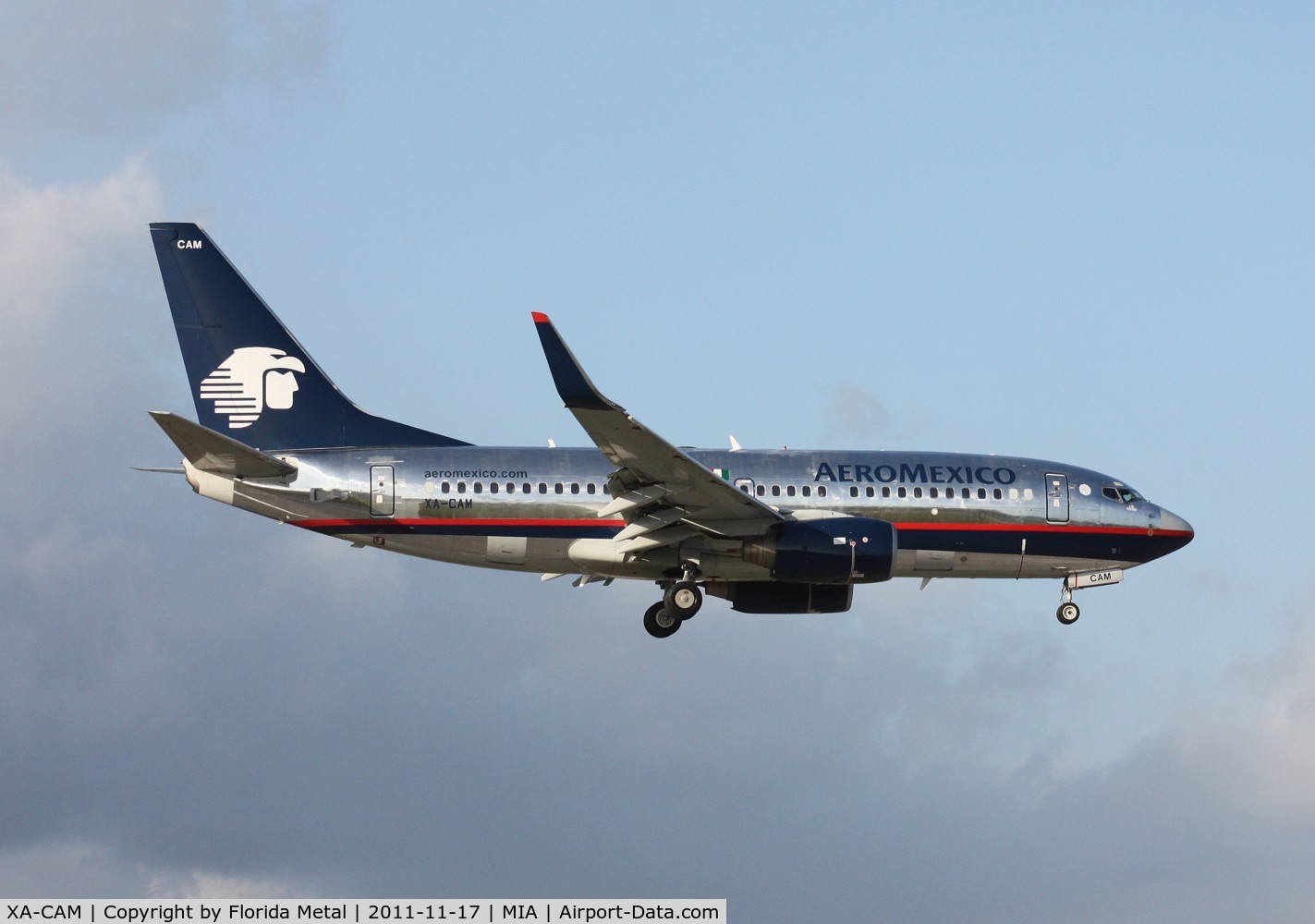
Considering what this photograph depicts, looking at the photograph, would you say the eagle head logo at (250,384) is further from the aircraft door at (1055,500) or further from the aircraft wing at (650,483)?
the aircraft door at (1055,500)

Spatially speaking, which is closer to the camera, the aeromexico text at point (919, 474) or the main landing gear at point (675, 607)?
the main landing gear at point (675, 607)

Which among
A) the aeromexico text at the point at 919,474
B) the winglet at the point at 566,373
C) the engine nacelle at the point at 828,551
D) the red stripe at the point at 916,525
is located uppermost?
the winglet at the point at 566,373

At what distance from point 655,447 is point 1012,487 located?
11278mm

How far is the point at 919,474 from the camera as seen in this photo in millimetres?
45625

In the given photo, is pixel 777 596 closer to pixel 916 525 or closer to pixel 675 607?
pixel 675 607

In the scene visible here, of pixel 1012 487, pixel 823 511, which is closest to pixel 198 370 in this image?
pixel 823 511

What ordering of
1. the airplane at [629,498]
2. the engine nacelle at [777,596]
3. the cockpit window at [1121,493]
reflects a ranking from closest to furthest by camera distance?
1. the airplane at [629,498]
2. the engine nacelle at [777,596]
3. the cockpit window at [1121,493]

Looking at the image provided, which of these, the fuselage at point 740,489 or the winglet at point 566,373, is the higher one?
Answer: the winglet at point 566,373

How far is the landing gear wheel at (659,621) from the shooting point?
44.2 meters

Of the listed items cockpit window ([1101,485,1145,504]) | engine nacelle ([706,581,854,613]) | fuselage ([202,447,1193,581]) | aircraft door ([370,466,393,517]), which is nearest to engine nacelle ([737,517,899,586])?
fuselage ([202,447,1193,581])

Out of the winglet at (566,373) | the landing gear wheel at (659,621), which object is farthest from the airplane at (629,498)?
the winglet at (566,373)

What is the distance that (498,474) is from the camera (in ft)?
142

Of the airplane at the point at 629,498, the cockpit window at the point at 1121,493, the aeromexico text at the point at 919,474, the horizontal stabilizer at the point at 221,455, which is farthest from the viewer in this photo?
the cockpit window at the point at 1121,493

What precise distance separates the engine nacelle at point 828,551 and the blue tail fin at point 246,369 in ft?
26.4
